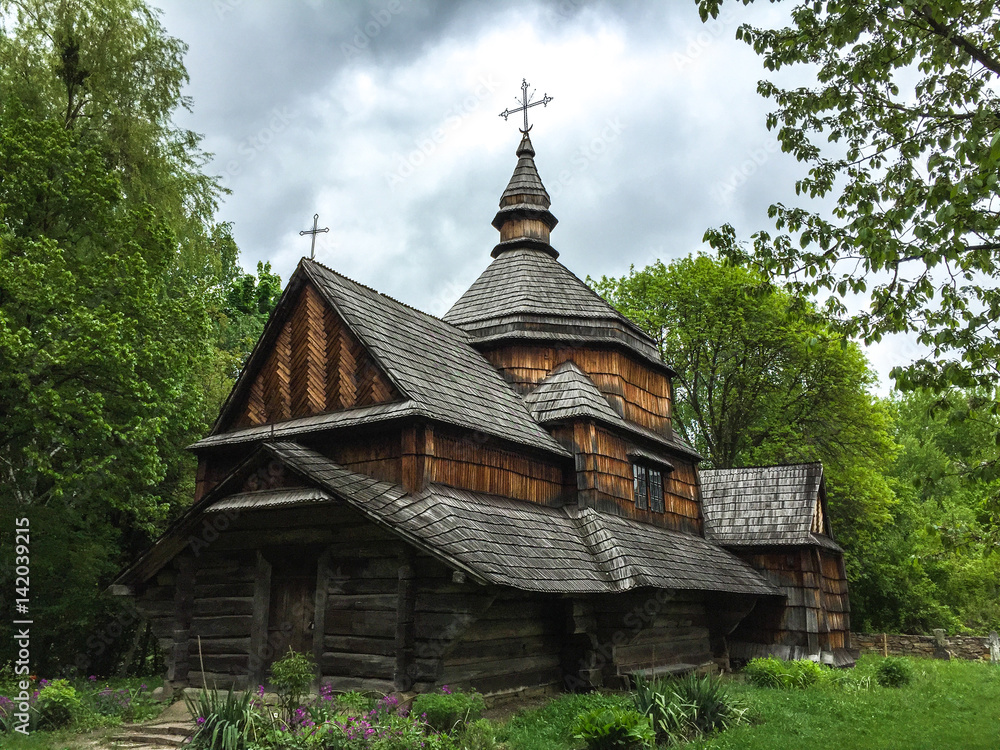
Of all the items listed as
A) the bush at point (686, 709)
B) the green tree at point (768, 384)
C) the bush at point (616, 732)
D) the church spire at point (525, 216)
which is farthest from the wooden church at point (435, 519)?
the green tree at point (768, 384)

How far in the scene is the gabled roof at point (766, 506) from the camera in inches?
782

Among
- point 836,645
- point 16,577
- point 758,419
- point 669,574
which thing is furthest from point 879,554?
point 16,577

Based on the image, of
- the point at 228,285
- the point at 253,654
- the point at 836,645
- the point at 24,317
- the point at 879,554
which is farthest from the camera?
the point at 228,285

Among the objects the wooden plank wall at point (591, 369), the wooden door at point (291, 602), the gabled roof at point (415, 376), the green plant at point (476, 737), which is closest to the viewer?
the green plant at point (476, 737)

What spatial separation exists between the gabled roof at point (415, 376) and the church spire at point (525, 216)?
5.47 meters

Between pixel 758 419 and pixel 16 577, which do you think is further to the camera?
pixel 758 419

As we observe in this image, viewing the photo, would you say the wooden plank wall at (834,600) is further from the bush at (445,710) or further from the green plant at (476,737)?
the green plant at (476,737)

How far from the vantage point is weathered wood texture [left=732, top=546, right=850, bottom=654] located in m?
19.1

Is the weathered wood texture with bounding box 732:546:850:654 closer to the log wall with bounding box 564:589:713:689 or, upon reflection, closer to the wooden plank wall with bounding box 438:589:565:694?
the log wall with bounding box 564:589:713:689

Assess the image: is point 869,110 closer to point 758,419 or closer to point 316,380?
point 316,380

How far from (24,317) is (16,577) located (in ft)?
17.8

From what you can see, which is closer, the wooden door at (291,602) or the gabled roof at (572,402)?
the wooden door at (291,602)

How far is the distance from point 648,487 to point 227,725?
10.7 m

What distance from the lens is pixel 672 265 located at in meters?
29.9
